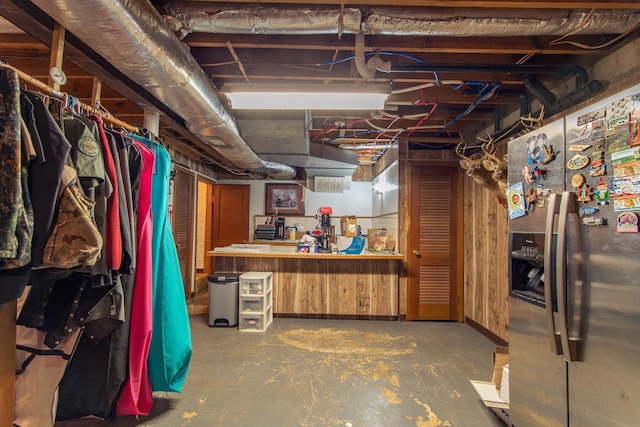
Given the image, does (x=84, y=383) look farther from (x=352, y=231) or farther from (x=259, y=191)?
(x=259, y=191)

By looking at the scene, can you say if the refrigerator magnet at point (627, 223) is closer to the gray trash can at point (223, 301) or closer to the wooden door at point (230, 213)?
the gray trash can at point (223, 301)

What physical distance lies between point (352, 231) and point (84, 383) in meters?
3.46

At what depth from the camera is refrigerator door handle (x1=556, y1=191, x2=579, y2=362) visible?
135cm

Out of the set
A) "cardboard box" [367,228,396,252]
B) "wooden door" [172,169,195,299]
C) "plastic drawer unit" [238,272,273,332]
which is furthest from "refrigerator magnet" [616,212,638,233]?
"wooden door" [172,169,195,299]

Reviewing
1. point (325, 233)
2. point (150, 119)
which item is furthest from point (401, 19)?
point (325, 233)

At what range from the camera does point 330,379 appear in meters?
2.53

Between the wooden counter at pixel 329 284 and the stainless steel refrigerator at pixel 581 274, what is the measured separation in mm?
2408

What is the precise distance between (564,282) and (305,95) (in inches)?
76.8

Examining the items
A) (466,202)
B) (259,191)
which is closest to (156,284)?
(466,202)

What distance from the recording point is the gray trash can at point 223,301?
3773 millimetres

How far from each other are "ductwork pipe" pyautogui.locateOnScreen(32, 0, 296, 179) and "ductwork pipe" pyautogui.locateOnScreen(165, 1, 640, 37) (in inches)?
8.6

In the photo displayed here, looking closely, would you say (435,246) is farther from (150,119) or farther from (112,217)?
(112,217)

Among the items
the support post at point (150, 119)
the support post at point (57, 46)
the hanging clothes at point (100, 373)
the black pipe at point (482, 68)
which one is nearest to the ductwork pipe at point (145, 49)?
the support post at point (57, 46)

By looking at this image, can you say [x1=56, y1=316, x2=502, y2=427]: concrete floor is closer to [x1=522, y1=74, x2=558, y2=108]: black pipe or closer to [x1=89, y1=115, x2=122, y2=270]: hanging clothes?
[x1=89, y1=115, x2=122, y2=270]: hanging clothes
